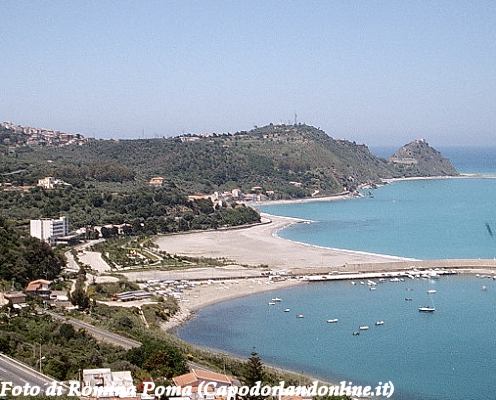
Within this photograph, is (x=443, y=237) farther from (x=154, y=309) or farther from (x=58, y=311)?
(x=58, y=311)

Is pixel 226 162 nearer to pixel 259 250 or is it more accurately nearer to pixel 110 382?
pixel 259 250

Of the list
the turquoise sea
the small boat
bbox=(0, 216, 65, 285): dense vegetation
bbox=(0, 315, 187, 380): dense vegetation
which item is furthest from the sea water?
bbox=(0, 216, 65, 285): dense vegetation

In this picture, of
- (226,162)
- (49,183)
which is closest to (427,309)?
(49,183)

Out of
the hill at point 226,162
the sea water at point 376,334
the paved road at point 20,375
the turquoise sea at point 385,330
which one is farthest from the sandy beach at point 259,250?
the paved road at point 20,375

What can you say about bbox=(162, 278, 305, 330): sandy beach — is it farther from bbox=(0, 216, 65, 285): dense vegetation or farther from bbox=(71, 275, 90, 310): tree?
bbox=(0, 216, 65, 285): dense vegetation

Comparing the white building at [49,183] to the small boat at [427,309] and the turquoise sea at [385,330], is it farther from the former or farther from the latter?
the small boat at [427,309]

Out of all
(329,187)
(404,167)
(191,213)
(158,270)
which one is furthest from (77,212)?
(404,167)
